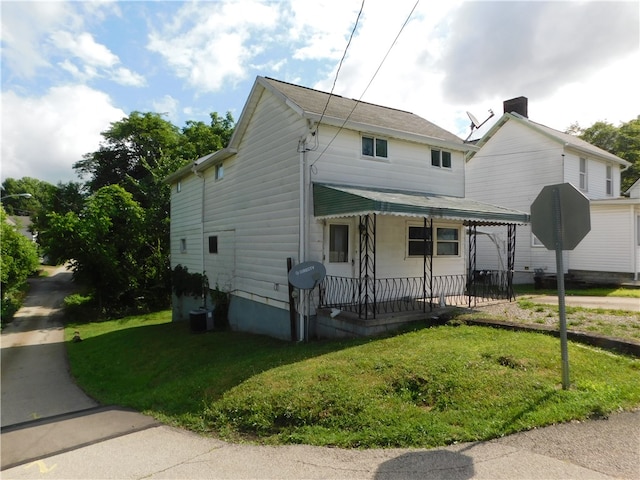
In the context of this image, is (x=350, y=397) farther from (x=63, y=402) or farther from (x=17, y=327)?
(x=17, y=327)

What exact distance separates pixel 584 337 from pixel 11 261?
2664 cm

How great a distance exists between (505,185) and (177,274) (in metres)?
17.1

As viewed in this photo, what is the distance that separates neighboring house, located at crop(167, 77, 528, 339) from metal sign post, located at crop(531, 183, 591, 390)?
11.3 ft

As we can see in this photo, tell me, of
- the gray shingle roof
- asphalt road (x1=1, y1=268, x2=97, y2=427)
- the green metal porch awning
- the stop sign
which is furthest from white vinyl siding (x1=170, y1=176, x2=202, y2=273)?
the stop sign

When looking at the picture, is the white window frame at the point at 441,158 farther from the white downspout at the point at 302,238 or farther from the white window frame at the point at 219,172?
the white window frame at the point at 219,172

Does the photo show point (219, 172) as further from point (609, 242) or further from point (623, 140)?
point (623, 140)

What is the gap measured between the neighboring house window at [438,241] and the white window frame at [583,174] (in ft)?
35.7

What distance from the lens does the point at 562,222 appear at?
5.21 m

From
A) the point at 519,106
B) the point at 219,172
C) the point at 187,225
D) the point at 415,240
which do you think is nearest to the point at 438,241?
the point at 415,240

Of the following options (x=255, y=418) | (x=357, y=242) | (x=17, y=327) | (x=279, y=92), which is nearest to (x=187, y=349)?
(x=357, y=242)

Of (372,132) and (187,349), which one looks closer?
(372,132)

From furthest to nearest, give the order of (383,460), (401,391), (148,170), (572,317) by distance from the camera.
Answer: (148,170) < (572,317) < (401,391) < (383,460)

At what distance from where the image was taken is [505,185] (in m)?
20.5

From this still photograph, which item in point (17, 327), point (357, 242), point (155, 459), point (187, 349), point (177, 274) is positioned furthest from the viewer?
point (17, 327)
